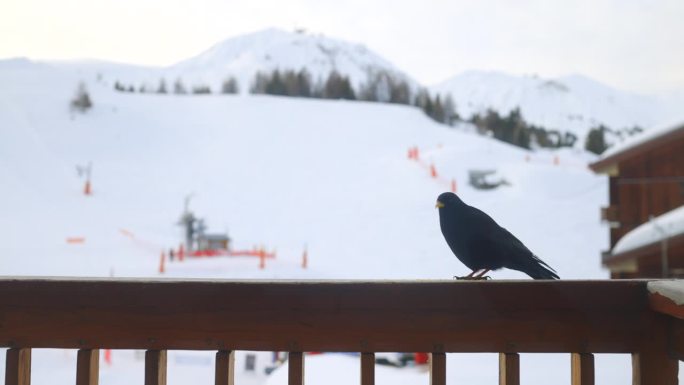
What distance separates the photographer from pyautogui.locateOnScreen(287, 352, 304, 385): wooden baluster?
0.95 metres

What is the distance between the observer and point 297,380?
0.95 metres

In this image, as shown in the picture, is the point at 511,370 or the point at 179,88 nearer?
the point at 511,370

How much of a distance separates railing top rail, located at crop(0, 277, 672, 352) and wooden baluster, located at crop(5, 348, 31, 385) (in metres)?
0.05

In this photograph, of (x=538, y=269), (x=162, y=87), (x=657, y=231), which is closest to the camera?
(x=538, y=269)

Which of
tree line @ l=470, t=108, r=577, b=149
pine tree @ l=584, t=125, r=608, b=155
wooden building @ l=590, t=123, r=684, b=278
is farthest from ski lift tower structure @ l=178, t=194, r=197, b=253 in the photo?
tree line @ l=470, t=108, r=577, b=149

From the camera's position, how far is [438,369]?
0.95 m

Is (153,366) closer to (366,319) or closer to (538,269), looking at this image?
(366,319)

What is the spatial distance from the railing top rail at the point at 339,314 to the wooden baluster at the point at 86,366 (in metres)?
0.03

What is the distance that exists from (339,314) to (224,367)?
197 millimetres

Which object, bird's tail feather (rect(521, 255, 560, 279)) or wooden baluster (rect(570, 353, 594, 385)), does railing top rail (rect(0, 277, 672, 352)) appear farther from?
bird's tail feather (rect(521, 255, 560, 279))

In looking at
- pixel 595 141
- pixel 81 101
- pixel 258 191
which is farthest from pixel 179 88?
pixel 595 141

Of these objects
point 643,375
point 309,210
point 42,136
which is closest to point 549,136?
point 309,210

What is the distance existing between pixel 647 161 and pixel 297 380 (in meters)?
7.93

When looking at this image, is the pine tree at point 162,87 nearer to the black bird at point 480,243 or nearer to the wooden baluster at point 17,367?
the black bird at point 480,243
